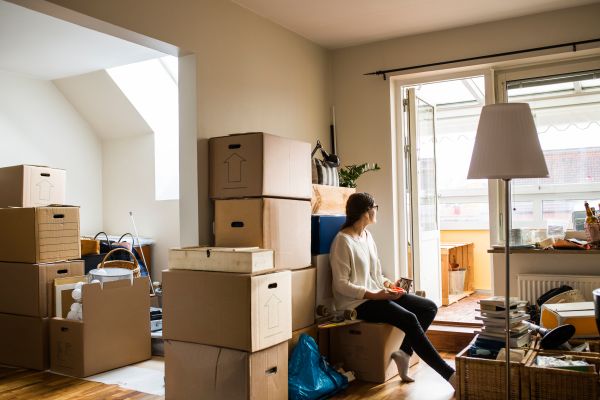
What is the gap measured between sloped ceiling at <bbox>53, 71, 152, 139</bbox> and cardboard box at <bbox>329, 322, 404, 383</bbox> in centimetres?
329

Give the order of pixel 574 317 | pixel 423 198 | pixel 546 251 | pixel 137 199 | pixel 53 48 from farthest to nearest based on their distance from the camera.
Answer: pixel 137 199, pixel 423 198, pixel 53 48, pixel 546 251, pixel 574 317

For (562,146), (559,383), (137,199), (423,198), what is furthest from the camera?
(137,199)

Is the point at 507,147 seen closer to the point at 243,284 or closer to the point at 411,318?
the point at 243,284

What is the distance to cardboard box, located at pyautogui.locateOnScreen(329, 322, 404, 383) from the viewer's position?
3457mm

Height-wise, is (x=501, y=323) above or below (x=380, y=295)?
below

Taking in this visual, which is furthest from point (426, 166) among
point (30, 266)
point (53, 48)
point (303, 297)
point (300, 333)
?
point (53, 48)

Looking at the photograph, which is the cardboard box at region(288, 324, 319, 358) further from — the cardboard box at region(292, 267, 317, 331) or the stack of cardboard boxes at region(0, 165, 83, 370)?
the stack of cardboard boxes at region(0, 165, 83, 370)

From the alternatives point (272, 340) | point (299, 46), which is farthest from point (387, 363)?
point (299, 46)

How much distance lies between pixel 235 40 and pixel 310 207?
1.23 meters

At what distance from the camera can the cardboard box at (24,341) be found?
12.2 feet

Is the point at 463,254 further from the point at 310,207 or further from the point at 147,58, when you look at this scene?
the point at 147,58

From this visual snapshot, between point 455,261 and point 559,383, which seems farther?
point 455,261

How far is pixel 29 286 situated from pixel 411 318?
2.52 meters

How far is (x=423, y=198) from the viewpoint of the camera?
4988mm
